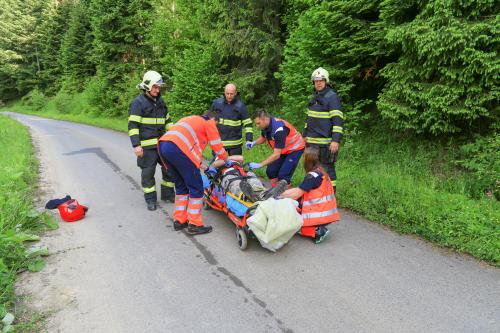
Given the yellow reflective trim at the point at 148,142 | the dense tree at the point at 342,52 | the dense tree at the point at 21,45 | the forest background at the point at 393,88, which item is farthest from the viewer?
the dense tree at the point at 21,45

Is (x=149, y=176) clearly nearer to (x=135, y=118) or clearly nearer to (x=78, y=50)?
(x=135, y=118)

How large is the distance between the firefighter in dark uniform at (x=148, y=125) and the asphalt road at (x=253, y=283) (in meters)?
0.91

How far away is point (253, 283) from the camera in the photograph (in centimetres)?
351

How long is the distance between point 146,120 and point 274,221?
3.15m

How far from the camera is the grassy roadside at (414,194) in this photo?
13.5 feet

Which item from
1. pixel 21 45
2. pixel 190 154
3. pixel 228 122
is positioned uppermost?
pixel 21 45

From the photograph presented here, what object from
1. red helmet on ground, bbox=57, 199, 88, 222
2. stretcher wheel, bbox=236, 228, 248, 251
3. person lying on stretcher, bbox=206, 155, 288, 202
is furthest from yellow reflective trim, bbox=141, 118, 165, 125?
stretcher wheel, bbox=236, 228, 248, 251

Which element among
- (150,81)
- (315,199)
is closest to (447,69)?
(315,199)

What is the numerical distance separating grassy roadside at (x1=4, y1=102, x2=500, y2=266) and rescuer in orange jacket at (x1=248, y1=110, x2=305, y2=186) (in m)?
0.93

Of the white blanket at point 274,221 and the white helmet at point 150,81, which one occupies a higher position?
the white helmet at point 150,81

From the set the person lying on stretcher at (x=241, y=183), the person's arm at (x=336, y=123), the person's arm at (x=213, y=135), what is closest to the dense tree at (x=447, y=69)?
the person's arm at (x=336, y=123)

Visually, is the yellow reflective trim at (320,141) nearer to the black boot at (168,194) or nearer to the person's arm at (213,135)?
the person's arm at (213,135)

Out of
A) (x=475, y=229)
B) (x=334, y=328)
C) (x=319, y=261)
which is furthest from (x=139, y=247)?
(x=475, y=229)

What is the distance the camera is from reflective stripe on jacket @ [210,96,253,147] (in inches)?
251
